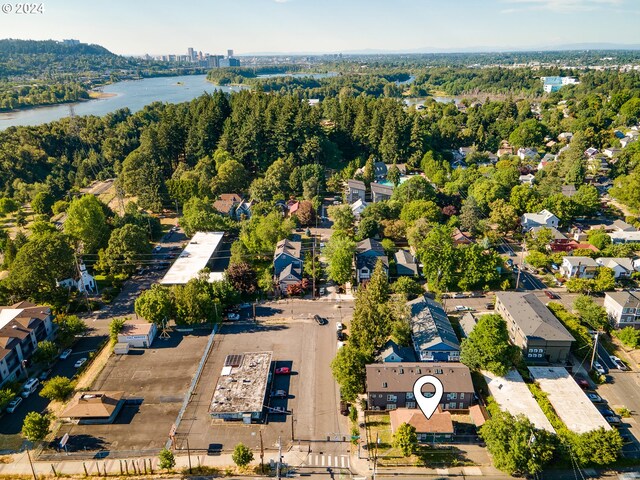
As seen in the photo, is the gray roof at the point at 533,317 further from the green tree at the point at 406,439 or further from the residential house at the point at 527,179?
the residential house at the point at 527,179

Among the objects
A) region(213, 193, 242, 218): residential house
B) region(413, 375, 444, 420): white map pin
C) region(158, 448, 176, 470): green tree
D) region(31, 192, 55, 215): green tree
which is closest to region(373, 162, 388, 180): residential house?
region(213, 193, 242, 218): residential house

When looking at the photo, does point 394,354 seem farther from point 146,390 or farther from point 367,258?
point 146,390

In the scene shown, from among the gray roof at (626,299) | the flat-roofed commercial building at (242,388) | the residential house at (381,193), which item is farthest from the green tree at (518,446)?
the residential house at (381,193)

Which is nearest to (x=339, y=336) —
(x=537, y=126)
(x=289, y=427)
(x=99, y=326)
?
(x=289, y=427)

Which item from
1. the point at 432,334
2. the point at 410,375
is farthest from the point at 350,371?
the point at 432,334

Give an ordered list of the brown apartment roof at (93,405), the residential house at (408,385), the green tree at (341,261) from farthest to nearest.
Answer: the green tree at (341,261), the residential house at (408,385), the brown apartment roof at (93,405)

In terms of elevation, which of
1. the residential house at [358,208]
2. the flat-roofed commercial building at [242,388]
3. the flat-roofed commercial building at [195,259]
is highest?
the residential house at [358,208]

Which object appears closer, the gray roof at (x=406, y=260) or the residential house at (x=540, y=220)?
the gray roof at (x=406, y=260)

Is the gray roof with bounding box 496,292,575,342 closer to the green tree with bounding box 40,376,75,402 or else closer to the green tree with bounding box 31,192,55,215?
the green tree with bounding box 40,376,75,402
